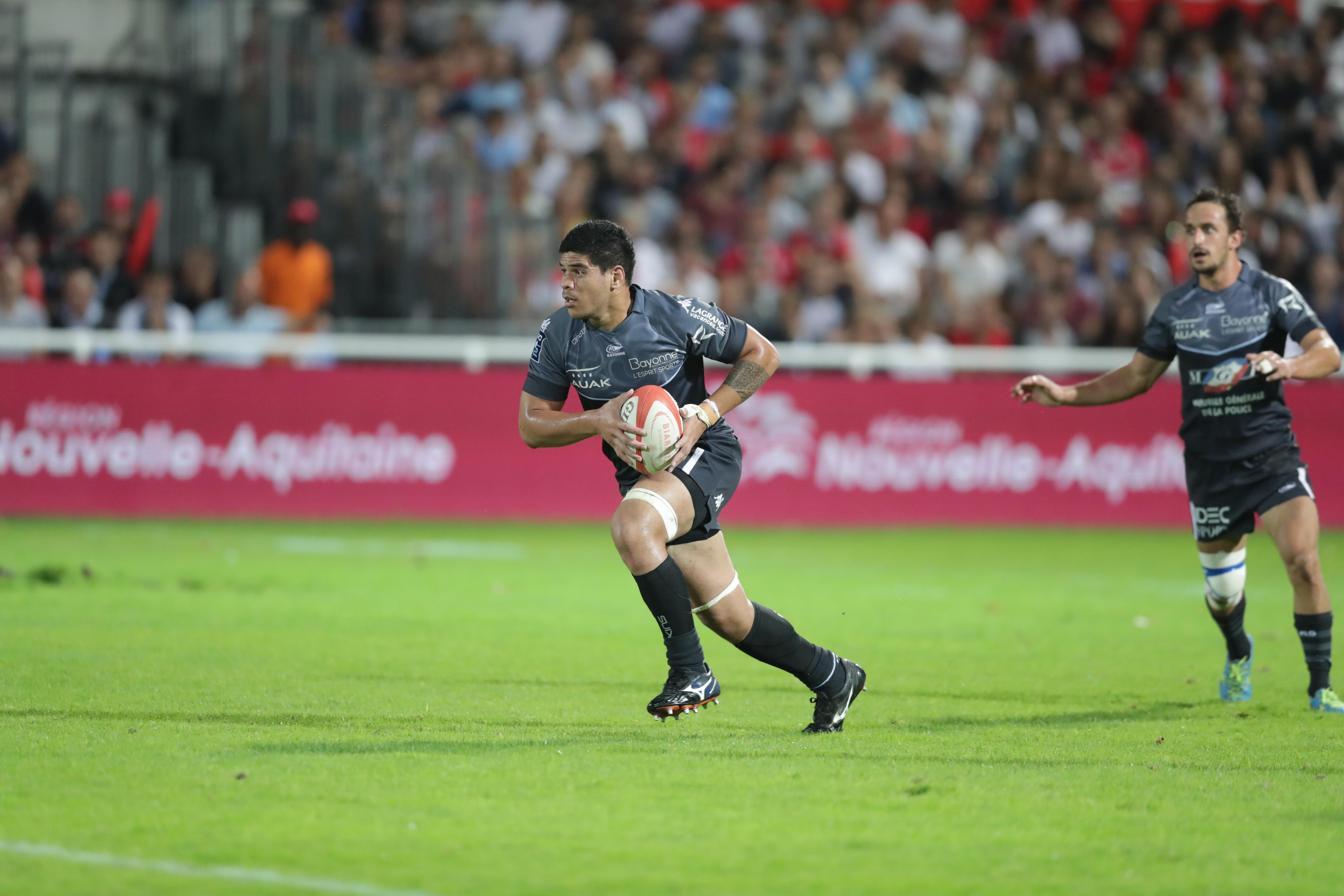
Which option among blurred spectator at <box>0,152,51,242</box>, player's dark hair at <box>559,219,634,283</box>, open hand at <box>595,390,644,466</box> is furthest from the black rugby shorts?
blurred spectator at <box>0,152,51,242</box>

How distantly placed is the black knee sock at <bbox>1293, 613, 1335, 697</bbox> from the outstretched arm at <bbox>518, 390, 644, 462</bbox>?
3.59 meters

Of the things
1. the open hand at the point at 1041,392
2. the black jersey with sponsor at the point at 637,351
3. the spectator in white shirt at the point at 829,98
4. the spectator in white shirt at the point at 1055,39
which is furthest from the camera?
the spectator in white shirt at the point at 1055,39

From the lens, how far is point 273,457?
55.4ft

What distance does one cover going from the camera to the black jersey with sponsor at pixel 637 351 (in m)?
7.37

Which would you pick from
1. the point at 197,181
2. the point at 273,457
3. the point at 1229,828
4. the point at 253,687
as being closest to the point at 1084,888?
the point at 1229,828

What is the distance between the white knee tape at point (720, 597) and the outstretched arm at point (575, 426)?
68 centimetres

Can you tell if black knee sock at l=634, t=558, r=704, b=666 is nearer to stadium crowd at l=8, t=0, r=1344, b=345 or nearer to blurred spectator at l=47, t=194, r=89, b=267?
stadium crowd at l=8, t=0, r=1344, b=345

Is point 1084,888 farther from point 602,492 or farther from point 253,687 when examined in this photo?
point 602,492

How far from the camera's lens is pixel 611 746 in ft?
22.1

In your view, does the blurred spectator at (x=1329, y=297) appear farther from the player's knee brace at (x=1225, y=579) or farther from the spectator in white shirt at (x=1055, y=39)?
the player's knee brace at (x=1225, y=579)

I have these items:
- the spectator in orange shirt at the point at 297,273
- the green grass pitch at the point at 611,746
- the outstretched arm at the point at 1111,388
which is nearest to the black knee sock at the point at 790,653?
the green grass pitch at the point at 611,746

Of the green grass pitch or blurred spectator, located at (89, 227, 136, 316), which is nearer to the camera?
the green grass pitch

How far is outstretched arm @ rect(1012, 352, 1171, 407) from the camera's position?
8.64 m

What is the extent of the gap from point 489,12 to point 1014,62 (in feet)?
24.4
